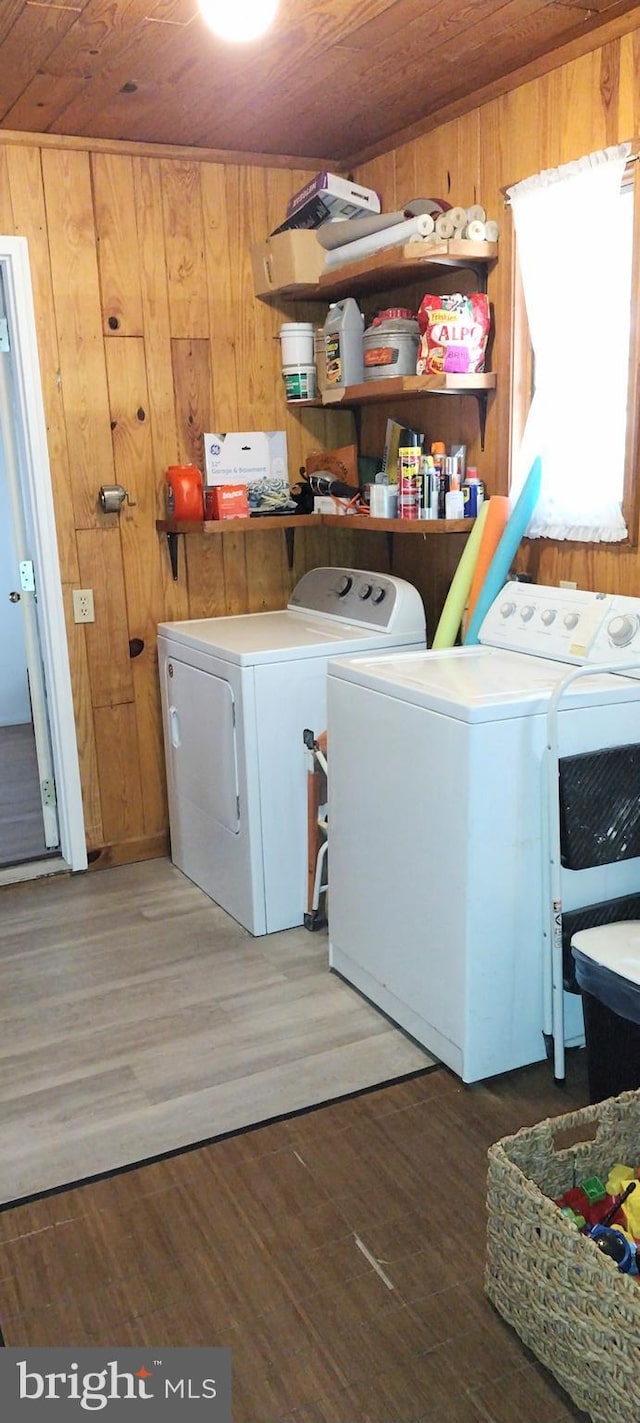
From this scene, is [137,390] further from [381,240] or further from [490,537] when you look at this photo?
[490,537]

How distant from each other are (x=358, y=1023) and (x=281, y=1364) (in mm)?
1015

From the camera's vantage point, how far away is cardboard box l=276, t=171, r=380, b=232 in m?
3.29

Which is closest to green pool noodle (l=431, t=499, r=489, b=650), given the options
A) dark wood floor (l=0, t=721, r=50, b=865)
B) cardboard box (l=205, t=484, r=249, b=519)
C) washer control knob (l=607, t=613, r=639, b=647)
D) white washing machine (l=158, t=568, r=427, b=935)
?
white washing machine (l=158, t=568, r=427, b=935)

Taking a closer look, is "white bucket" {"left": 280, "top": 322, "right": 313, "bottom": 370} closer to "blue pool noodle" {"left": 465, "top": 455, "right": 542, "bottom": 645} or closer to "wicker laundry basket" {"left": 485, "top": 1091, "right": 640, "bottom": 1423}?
"blue pool noodle" {"left": 465, "top": 455, "right": 542, "bottom": 645}

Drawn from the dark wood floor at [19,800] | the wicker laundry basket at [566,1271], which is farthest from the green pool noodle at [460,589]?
the dark wood floor at [19,800]

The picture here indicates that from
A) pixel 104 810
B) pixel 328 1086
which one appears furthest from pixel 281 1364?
pixel 104 810

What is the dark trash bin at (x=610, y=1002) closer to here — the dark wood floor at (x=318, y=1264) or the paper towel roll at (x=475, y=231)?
the dark wood floor at (x=318, y=1264)

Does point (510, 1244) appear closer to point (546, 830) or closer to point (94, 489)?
point (546, 830)

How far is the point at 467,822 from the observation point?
7.12 ft

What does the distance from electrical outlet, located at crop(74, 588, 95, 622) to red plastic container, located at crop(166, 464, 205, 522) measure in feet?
1.27

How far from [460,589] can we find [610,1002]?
4.65 feet

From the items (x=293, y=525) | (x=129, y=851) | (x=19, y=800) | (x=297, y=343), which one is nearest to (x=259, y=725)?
(x=293, y=525)

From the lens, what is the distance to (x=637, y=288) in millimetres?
2518

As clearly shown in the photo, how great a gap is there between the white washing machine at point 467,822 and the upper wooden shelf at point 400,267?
1046mm
